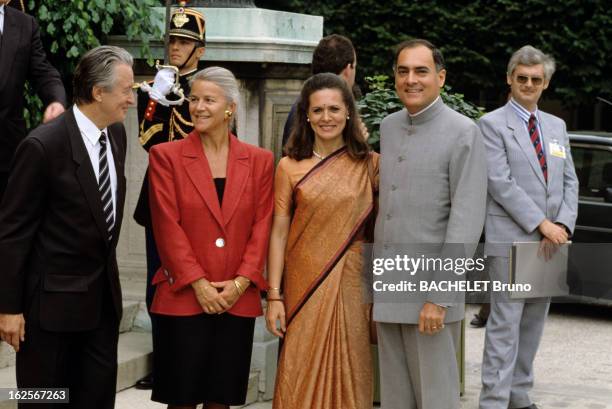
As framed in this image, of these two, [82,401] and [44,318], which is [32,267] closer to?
[44,318]

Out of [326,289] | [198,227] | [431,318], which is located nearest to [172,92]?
[198,227]

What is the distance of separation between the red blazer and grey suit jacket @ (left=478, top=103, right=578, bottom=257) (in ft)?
6.00

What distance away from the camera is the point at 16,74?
18.2ft

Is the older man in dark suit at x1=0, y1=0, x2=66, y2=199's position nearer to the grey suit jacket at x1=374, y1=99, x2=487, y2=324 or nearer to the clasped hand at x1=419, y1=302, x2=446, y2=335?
the grey suit jacket at x1=374, y1=99, x2=487, y2=324

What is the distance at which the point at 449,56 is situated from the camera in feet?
55.3

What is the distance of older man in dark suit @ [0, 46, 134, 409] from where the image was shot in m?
4.45

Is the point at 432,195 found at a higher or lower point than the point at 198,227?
higher

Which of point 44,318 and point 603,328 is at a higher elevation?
point 44,318

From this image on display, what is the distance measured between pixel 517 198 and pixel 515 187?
65 mm

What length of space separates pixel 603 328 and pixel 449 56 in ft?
24.7

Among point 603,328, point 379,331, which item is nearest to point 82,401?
point 379,331

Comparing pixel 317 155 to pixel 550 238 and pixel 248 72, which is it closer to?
pixel 550 238

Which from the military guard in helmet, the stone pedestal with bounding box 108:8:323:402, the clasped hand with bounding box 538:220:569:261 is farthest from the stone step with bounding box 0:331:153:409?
the clasped hand with bounding box 538:220:569:261

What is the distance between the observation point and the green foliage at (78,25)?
711cm
